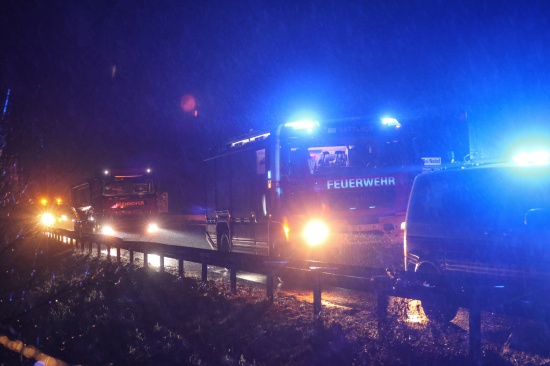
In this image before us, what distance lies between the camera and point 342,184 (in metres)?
11.1

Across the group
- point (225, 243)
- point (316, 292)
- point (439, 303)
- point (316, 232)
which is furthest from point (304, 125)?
point (439, 303)

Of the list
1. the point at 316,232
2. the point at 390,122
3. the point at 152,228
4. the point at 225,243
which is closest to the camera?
the point at 316,232

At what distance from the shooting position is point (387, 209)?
36.4ft

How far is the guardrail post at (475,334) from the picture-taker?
5.14 meters

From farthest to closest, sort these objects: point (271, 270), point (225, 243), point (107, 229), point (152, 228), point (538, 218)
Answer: point (152, 228) < point (107, 229) < point (225, 243) < point (271, 270) < point (538, 218)

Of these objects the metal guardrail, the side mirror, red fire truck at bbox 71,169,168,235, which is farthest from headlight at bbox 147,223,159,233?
the side mirror

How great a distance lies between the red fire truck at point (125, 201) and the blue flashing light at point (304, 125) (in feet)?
58.5

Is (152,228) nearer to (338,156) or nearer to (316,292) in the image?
(338,156)

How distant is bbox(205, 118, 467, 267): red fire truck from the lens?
1100 cm

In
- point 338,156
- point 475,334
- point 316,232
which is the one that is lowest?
point 475,334

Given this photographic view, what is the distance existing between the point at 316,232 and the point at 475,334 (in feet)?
19.6

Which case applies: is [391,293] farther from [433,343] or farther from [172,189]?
[172,189]

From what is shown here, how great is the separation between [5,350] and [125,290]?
592 centimetres

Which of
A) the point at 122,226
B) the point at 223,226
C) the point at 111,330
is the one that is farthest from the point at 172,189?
the point at 111,330
